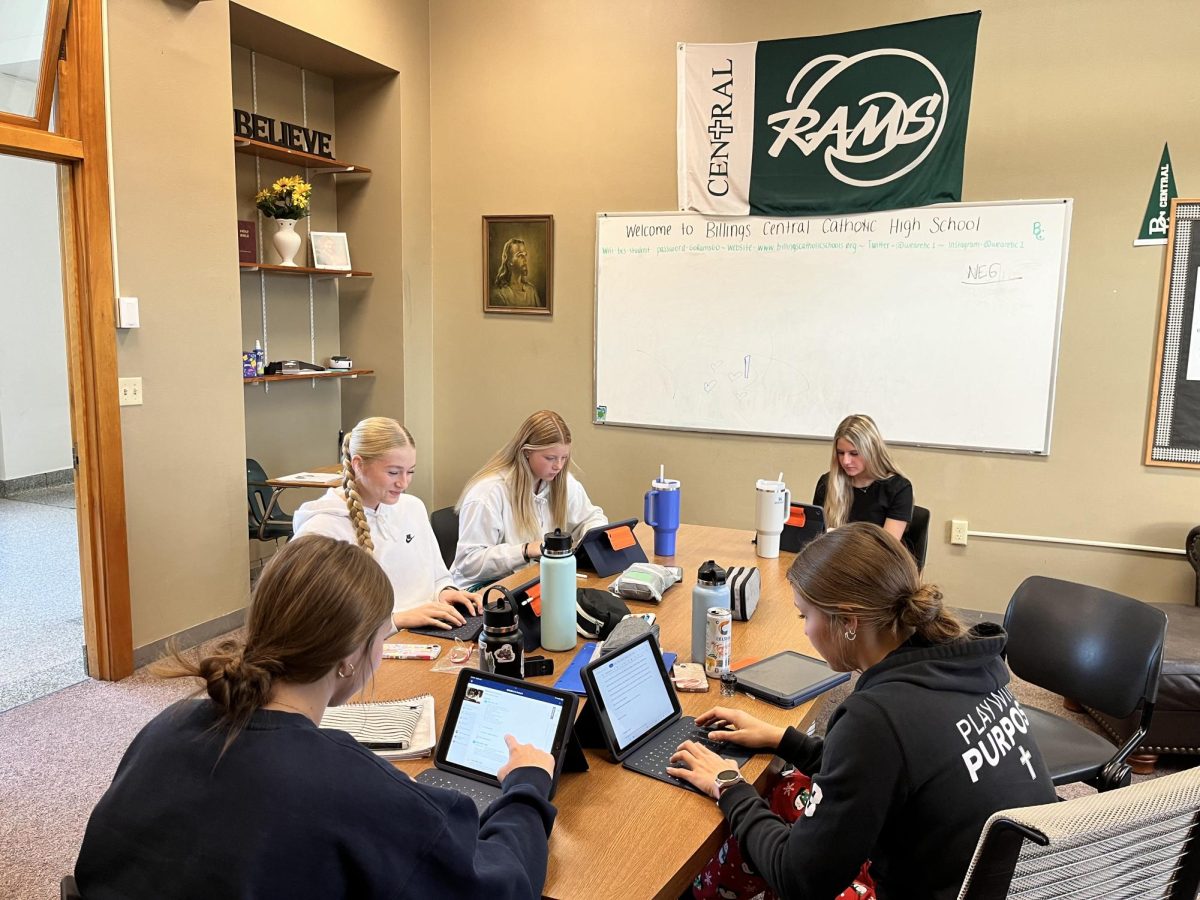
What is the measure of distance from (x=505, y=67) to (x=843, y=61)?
181 centimetres

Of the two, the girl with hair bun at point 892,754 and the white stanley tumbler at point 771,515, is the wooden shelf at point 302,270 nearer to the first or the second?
A: the white stanley tumbler at point 771,515

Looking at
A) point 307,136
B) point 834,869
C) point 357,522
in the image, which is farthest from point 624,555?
point 307,136

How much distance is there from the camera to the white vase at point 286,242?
4.34 meters

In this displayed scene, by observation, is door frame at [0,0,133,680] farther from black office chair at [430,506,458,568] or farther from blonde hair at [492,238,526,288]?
blonde hair at [492,238,526,288]

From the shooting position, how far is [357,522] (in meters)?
2.33

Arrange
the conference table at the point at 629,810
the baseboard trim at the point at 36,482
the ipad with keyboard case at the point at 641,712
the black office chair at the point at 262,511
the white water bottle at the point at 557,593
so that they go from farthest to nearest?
the baseboard trim at the point at 36,482 < the black office chair at the point at 262,511 < the white water bottle at the point at 557,593 < the ipad with keyboard case at the point at 641,712 < the conference table at the point at 629,810

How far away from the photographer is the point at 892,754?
1196mm

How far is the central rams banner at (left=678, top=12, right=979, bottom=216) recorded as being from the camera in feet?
12.8

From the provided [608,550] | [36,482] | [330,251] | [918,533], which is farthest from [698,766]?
[36,482]

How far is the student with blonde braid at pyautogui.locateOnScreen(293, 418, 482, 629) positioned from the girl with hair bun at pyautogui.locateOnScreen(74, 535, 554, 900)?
3.24 feet

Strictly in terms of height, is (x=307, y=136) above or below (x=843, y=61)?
below

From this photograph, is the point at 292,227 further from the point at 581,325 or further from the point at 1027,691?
the point at 1027,691

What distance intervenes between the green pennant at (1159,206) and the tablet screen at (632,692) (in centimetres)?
331

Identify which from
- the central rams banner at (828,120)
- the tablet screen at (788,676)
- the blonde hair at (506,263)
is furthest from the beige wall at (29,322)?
the tablet screen at (788,676)
